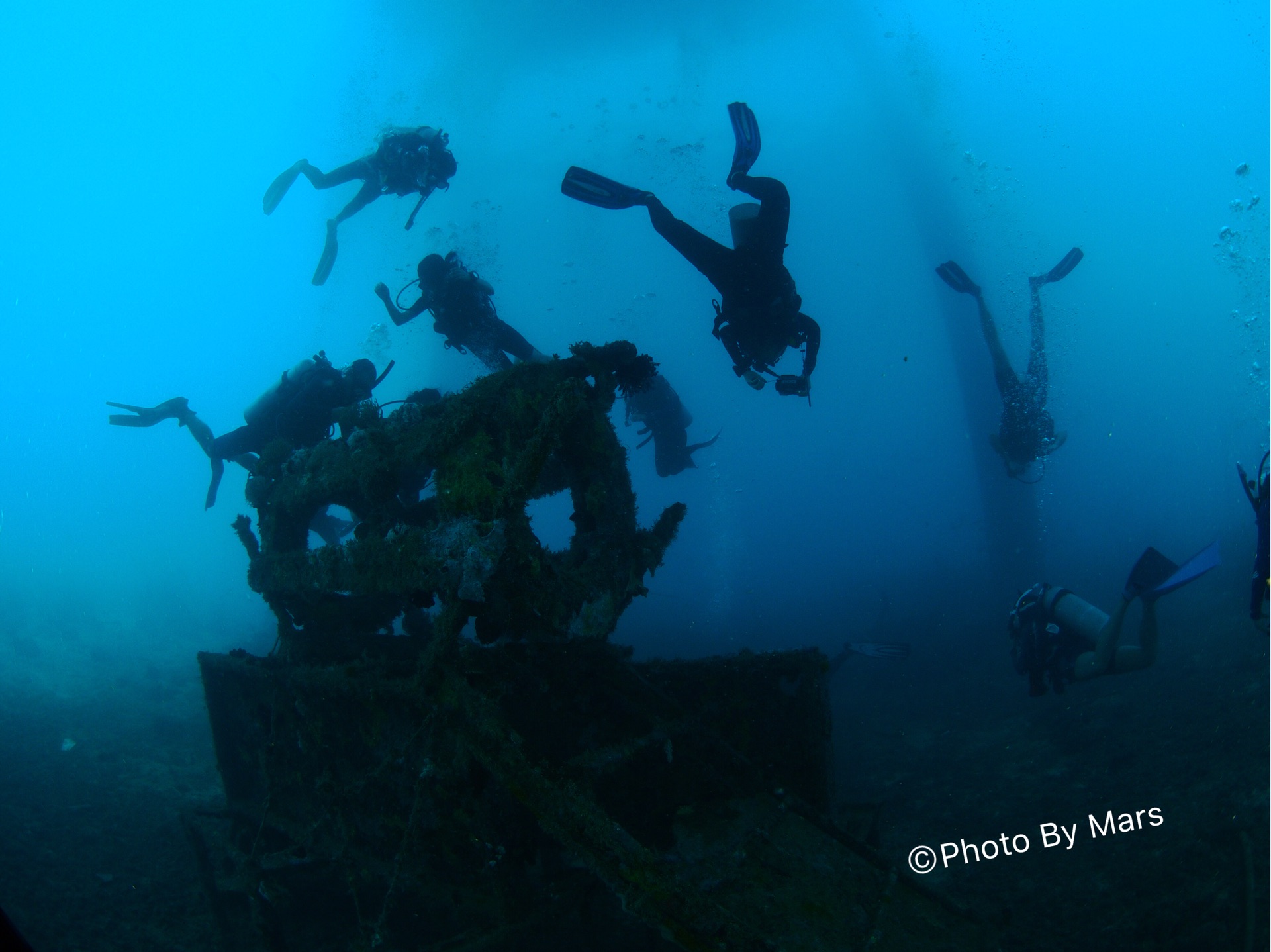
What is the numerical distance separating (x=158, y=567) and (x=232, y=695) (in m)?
91.8

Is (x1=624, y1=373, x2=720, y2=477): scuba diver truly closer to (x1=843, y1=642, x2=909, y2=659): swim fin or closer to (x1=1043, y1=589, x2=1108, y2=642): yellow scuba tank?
(x1=843, y1=642, x2=909, y2=659): swim fin

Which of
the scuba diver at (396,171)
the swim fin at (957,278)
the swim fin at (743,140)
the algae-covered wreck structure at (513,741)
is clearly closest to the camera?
the algae-covered wreck structure at (513,741)

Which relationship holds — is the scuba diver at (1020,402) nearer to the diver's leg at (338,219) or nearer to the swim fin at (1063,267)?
the swim fin at (1063,267)

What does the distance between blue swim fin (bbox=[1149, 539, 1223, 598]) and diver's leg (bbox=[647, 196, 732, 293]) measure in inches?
212

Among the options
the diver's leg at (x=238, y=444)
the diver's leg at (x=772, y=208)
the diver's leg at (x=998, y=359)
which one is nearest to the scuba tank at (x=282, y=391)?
the diver's leg at (x=238, y=444)

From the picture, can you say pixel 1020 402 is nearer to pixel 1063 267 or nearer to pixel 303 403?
pixel 1063 267

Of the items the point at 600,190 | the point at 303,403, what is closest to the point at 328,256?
the point at 303,403

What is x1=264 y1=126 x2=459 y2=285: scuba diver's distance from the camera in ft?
35.3

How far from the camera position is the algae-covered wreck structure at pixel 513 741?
3160mm

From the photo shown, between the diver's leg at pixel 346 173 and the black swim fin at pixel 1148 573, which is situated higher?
the diver's leg at pixel 346 173

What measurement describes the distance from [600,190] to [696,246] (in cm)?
139

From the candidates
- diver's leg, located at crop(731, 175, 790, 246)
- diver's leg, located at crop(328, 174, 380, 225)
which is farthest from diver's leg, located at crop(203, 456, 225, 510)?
diver's leg, located at crop(731, 175, 790, 246)

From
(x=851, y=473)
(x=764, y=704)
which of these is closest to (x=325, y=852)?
(x=764, y=704)

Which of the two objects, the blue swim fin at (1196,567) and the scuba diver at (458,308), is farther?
the scuba diver at (458,308)
